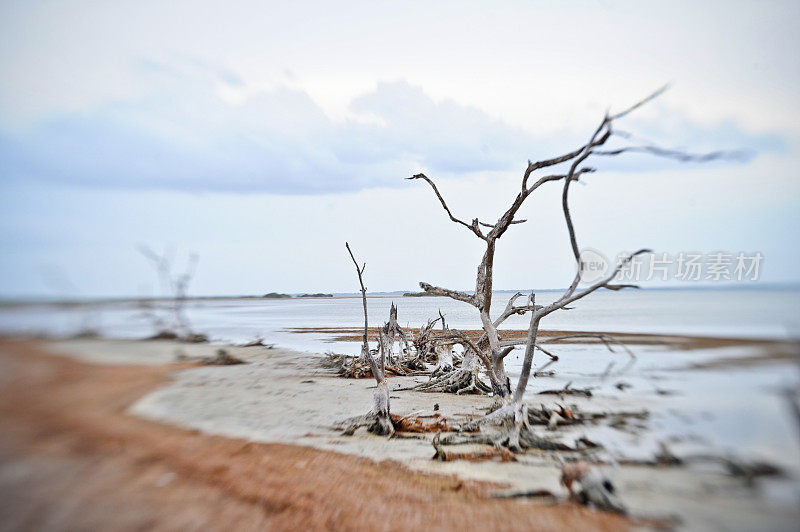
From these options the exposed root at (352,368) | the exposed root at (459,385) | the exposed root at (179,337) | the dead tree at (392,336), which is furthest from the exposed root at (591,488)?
the dead tree at (392,336)

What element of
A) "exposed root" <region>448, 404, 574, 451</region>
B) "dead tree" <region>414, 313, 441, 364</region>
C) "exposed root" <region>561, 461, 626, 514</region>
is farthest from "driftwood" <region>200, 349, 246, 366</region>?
"dead tree" <region>414, 313, 441, 364</region>

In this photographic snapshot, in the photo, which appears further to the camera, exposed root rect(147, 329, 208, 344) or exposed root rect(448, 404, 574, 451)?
exposed root rect(448, 404, 574, 451)

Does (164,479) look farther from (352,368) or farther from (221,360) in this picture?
(352,368)

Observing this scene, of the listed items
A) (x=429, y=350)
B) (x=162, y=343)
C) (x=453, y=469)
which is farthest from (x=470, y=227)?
(x=429, y=350)

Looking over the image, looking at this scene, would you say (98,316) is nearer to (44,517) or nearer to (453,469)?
(44,517)

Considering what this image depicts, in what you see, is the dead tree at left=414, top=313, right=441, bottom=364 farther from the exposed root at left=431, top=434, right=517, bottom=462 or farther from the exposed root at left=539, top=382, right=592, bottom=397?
the exposed root at left=431, top=434, right=517, bottom=462

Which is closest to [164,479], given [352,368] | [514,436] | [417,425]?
[514,436]

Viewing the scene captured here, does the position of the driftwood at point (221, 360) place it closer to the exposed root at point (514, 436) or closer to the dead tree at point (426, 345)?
the exposed root at point (514, 436)

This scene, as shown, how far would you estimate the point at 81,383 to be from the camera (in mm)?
3021

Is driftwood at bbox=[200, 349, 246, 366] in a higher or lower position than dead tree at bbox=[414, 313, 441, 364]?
higher

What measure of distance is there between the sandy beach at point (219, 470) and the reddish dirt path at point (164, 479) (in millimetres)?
10

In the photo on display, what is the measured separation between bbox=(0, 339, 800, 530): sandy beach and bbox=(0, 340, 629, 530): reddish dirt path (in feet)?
0.03

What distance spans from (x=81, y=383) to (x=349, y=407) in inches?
335

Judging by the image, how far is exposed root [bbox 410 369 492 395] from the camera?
1344cm
